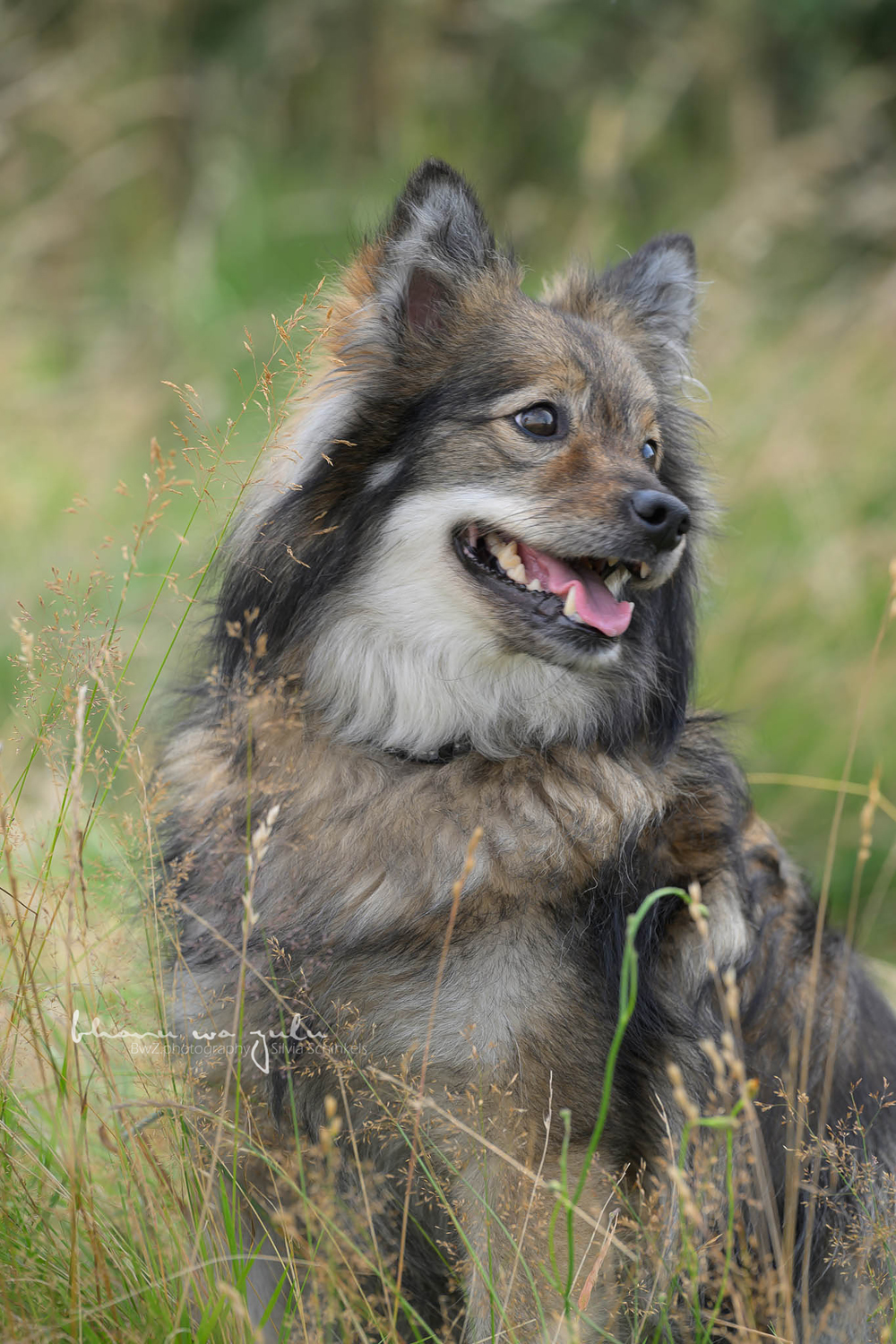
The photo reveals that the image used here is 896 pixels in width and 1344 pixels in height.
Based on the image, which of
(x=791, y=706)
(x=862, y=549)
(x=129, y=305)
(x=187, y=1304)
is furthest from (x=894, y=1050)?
(x=129, y=305)

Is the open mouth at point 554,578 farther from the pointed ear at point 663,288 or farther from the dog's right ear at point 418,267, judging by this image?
the pointed ear at point 663,288

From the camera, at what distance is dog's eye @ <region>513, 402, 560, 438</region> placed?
7.95 feet

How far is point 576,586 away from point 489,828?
1.75ft

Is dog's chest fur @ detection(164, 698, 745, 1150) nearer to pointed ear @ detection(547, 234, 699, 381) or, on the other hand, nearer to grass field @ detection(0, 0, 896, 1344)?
grass field @ detection(0, 0, 896, 1344)

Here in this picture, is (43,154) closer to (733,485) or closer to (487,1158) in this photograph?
(733,485)

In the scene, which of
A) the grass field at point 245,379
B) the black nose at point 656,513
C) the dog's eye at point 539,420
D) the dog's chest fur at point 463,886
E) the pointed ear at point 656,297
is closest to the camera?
the grass field at point 245,379

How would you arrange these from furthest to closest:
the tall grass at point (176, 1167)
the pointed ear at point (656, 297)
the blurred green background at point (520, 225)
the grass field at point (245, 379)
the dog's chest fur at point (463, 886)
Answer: the blurred green background at point (520, 225)
the pointed ear at point (656, 297)
the dog's chest fur at point (463, 886)
the grass field at point (245, 379)
the tall grass at point (176, 1167)

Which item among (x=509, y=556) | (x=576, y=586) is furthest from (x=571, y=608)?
(x=509, y=556)

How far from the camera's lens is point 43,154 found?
766cm

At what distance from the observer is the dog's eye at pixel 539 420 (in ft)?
7.95

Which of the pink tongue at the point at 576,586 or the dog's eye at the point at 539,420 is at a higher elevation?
the dog's eye at the point at 539,420

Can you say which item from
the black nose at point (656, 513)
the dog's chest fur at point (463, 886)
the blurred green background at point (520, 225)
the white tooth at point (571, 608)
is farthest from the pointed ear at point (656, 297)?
the dog's chest fur at point (463, 886)

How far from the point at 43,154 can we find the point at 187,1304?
25.3 ft

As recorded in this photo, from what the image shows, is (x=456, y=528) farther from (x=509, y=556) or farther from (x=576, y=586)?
(x=576, y=586)
